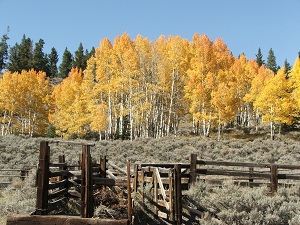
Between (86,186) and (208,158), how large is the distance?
2012 cm

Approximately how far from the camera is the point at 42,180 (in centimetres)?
895

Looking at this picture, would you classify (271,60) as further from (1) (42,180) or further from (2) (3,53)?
(1) (42,180)

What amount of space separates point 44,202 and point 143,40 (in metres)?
34.4

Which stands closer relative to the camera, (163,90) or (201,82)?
(201,82)

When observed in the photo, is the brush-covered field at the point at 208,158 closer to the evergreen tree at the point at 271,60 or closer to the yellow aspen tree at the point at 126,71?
the yellow aspen tree at the point at 126,71

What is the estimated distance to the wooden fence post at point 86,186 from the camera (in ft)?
29.1

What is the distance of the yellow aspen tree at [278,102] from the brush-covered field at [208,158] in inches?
194

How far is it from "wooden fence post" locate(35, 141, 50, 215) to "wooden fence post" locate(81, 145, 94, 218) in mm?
1004

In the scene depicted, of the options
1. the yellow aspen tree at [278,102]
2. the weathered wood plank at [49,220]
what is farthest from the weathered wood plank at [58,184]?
the yellow aspen tree at [278,102]

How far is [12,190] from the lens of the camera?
50.7ft

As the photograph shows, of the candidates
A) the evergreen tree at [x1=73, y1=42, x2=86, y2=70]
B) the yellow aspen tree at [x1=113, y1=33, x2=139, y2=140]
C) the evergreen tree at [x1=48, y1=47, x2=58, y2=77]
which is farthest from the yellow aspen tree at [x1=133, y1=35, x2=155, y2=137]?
the evergreen tree at [x1=48, y1=47, x2=58, y2=77]

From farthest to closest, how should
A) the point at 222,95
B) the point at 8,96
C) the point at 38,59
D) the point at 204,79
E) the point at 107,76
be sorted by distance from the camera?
the point at 38,59, the point at 8,96, the point at 107,76, the point at 204,79, the point at 222,95

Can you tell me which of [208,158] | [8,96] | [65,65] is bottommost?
[208,158]

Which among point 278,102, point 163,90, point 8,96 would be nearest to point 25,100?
point 8,96
